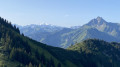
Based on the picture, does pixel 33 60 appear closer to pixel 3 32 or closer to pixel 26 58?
pixel 26 58

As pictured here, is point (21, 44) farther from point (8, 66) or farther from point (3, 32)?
point (8, 66)

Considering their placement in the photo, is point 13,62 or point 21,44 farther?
point 21,44

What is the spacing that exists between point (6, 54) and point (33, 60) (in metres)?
20.5

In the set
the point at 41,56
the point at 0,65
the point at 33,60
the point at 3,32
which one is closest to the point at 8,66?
the point at 0,65

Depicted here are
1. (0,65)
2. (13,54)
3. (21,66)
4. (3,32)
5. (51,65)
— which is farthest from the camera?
(3,32)

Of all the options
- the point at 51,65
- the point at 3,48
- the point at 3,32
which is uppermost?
the point at 3,32

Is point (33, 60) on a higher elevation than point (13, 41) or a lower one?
lower

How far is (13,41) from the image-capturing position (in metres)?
165

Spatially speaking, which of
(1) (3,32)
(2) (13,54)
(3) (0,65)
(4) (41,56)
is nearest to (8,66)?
(3) (0,65)

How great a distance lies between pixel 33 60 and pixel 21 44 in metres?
38.2

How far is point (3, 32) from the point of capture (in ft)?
648

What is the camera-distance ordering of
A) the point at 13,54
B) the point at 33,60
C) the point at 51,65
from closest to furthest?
the point at 13,54, the point at 33,60, the point at 51,65

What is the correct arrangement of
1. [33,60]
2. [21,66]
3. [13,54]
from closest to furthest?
[21,66] < [13,54] < [33,60]

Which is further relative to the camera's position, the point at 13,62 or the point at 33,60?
the point at 33,60
